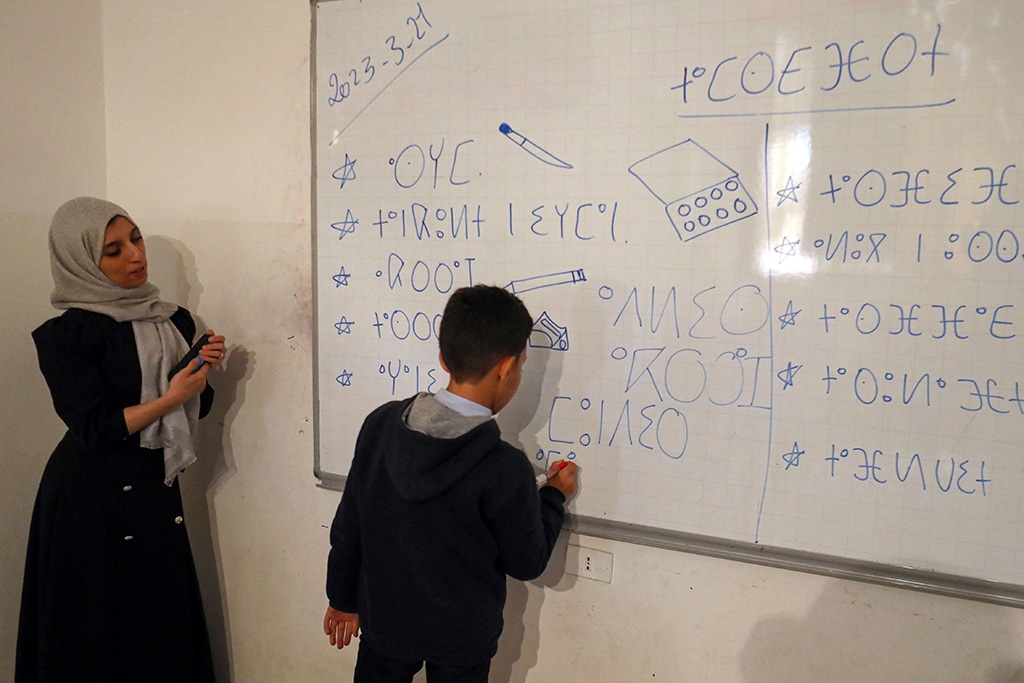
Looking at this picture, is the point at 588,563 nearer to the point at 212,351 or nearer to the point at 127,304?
the point at 212,351

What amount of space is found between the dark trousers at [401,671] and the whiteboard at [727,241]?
1.39ft

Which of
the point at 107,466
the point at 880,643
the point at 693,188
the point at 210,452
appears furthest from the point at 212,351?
the point at 880,643

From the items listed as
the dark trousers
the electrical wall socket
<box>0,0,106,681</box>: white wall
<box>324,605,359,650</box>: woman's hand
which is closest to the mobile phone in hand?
<box>0,0,106,681</box>: white wall

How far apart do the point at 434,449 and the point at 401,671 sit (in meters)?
0.51

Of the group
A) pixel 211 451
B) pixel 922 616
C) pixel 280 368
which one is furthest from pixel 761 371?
pixel 211 451

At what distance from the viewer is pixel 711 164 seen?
1285mm

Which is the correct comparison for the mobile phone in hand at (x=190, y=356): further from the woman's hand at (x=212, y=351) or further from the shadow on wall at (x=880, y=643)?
the shadow on wall at (x=880, y=643)

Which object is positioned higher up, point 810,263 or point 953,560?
point 810,263

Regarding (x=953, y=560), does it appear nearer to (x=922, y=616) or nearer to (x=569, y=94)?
(x=922, y=616)

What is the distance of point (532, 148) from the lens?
1417mm

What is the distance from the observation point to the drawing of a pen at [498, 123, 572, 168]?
4.58ft

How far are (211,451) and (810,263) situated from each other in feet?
5.43

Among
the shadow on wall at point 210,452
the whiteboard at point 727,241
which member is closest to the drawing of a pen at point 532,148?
the whiteboard at point 727,241

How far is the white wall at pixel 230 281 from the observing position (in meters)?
1.56
